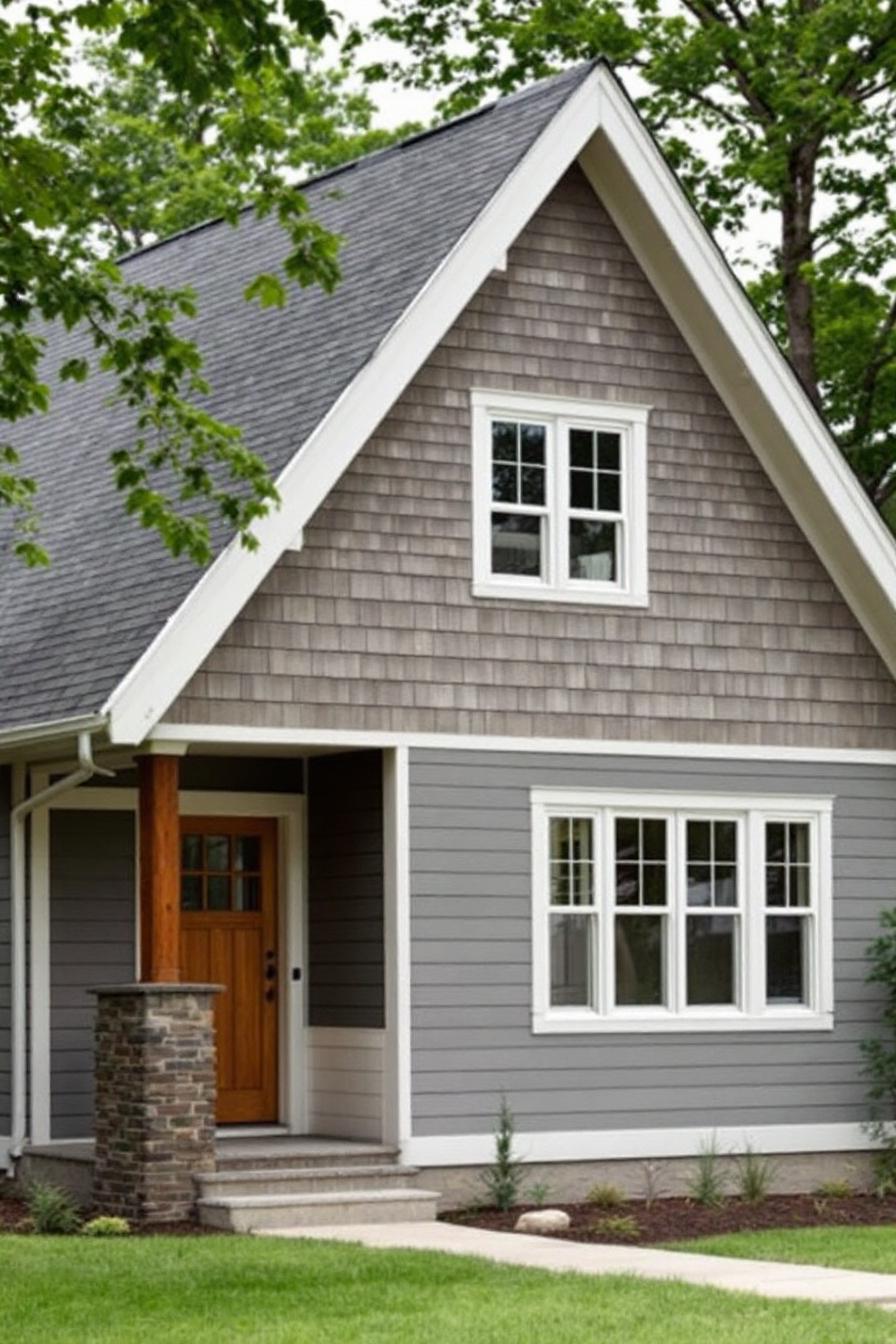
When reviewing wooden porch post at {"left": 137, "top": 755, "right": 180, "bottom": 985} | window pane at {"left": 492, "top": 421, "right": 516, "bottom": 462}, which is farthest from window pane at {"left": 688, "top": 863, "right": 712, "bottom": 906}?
wooden porch post at {"left": 137, "top": 755, "right": 180, "bottom": 985}

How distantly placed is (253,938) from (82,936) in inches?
54.2

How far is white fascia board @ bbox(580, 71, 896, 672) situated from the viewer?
20359mm

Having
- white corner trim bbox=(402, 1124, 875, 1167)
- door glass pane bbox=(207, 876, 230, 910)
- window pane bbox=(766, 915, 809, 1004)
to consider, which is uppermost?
door glass pane bbox=(207, 876, 230, 910)

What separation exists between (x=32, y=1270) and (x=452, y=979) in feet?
16.4

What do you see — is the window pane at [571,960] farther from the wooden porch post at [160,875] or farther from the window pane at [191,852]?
the wooden porch post at [160,875]

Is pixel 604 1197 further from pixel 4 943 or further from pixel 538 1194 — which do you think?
pixel 4 943

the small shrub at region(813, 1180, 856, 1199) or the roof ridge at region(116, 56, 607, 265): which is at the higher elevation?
the roof ridge at region(116, 56, 607, 265)

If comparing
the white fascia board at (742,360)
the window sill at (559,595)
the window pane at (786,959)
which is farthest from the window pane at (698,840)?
the white fascia board at (742,360)

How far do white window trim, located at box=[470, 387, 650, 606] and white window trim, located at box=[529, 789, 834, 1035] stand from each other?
143 cm

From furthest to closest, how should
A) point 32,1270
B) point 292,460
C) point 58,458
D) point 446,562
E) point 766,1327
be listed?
point 58,458 < point 446,562 < point 292,460 < point 32,1270 < point 766,1327

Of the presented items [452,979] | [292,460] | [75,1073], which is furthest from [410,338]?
[75,1073]

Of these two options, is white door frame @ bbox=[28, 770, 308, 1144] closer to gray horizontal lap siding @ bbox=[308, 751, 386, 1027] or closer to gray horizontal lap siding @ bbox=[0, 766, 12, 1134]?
gray horizontal lap siding @ bbox=[308, 751, 386, 1027]

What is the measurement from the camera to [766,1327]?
A: 42.6 ft

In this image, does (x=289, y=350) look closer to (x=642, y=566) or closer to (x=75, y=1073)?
(x=642, y=566)
